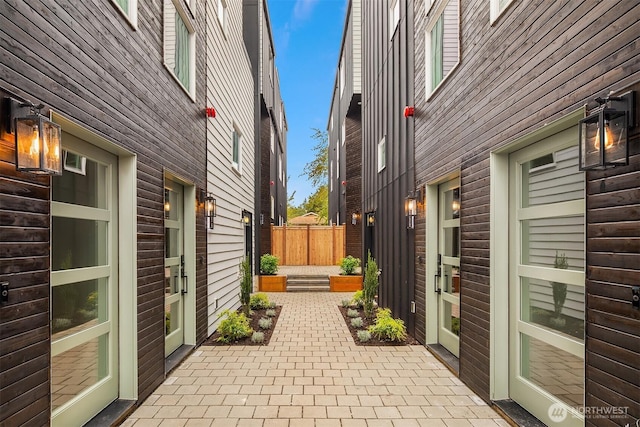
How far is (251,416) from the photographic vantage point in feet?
9.64

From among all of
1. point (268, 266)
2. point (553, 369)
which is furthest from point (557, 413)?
point (268, 266)

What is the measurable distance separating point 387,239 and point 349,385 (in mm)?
3497

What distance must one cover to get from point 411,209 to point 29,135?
14.2ft

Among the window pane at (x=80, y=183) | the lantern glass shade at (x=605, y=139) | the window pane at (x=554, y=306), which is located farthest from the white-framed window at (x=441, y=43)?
the window pane at (x=80, y=183)

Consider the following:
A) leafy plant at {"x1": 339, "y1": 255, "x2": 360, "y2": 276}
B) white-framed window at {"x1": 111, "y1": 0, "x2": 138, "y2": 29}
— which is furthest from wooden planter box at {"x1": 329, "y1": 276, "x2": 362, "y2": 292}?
white-framed window at {"x1": 111, "y1": 0, "x2": 138, "y2": 29}

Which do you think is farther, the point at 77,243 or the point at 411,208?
the point at 411,208

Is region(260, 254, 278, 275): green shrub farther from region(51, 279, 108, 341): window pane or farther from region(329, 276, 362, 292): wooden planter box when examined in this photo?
region(51, 279, 108, 341): window pane

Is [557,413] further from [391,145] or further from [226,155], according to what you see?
[226,155]

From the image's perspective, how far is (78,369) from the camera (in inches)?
103

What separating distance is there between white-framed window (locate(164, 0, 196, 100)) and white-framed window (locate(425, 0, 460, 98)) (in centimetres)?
301

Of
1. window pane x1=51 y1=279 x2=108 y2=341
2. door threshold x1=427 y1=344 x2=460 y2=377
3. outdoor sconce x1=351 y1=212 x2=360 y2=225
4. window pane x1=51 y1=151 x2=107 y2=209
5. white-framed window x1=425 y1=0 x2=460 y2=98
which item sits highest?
white-framed window x1=425 y1=0 x2=460 y2=98

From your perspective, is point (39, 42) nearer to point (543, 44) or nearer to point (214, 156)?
point (543, 44)

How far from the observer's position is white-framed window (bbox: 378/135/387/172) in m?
6.88

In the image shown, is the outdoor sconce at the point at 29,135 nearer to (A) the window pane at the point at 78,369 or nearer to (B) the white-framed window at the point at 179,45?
(A) the window pane at the point at 78,369
